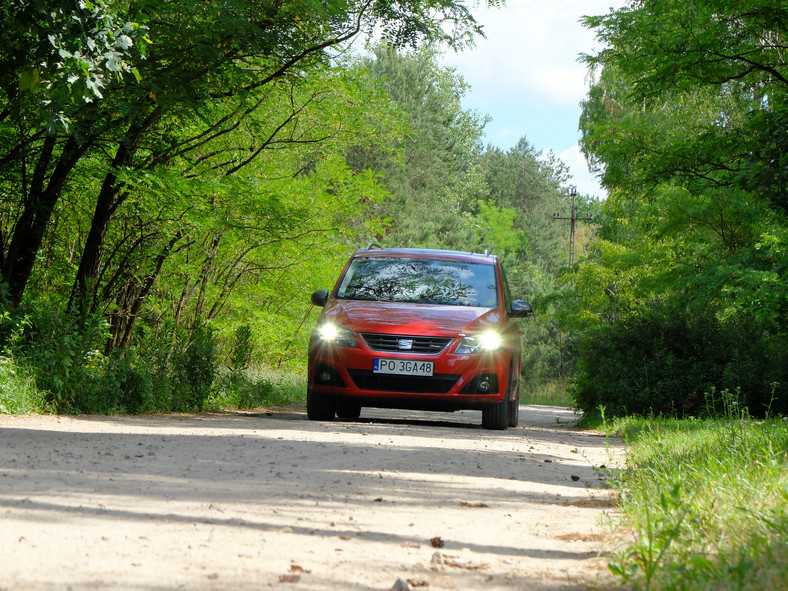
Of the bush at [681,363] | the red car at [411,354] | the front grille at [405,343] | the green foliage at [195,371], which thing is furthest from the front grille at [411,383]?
the bush at [681,363]

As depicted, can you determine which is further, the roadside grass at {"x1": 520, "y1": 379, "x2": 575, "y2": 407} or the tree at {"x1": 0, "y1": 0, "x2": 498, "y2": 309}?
the roadside grass at {"x1": 520, "y1": 379, "x2": 575, "y2": 407}

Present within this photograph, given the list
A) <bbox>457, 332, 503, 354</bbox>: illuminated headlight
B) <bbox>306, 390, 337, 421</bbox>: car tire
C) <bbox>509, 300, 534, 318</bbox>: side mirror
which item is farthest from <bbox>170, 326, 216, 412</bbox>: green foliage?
<bbox>509, 300, 534, 318</bbox>: side mirror

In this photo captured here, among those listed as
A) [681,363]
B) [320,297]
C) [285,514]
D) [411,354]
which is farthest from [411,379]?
[285,514]

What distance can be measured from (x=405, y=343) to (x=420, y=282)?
1470 millimetres

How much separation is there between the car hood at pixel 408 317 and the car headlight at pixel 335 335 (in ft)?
0.24

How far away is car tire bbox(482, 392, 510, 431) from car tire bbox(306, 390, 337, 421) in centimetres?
185

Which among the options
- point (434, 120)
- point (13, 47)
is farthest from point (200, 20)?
point (434, 120)

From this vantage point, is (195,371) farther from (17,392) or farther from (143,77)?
(143,77)

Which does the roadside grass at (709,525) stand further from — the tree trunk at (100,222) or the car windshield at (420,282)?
the tree trunk at (100,222)

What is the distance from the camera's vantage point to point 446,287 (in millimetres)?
12391

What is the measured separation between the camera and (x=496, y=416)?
11.8m

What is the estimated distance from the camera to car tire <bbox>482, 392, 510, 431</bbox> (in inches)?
462

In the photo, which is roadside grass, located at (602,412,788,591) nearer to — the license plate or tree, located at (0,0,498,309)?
the license plate

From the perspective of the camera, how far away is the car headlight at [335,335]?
11.2 m
